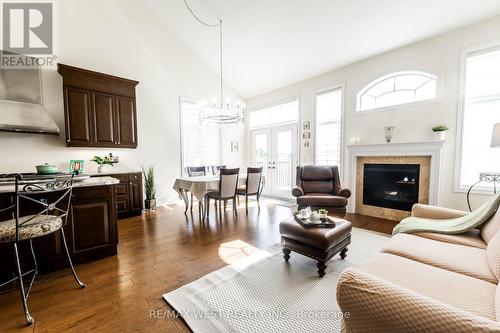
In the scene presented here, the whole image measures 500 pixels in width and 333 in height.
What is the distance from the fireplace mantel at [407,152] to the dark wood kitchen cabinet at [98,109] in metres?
4.54

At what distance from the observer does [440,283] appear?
3.78ft

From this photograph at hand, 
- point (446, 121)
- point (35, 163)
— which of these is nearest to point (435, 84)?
point (446, 121)

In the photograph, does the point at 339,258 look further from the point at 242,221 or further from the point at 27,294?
the point at 27,294

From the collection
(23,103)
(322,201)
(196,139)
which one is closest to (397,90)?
(322,201)

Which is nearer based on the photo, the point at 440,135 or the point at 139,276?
the point at 139,276

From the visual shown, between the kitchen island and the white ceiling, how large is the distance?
386 cm

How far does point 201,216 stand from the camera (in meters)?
4.00

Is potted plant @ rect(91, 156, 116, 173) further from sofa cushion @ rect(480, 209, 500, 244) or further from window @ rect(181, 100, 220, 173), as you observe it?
sofa cushion @ rect(480, 209, 500, 244)

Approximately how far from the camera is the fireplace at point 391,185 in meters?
3.68

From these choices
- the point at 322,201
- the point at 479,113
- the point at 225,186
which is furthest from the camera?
the point at 225,186

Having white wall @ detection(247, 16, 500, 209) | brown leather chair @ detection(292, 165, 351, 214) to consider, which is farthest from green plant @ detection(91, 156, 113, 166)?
white wall @ detection(247, 16, 500, 209)

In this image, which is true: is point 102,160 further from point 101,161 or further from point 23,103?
point 23,103

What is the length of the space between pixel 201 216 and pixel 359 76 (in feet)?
14.0

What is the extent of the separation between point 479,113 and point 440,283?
11.5 feet
